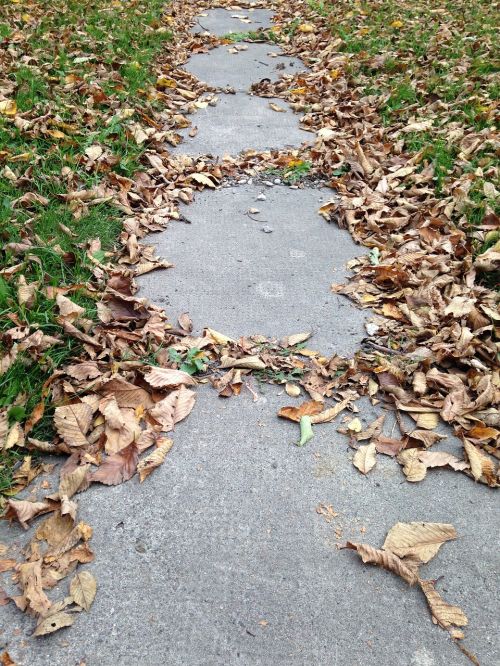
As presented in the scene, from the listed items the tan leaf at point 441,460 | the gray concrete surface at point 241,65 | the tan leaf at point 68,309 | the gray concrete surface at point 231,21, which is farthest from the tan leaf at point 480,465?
the gray concrete surface at point 231,21

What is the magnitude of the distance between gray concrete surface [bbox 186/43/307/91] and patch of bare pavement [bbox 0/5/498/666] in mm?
4036

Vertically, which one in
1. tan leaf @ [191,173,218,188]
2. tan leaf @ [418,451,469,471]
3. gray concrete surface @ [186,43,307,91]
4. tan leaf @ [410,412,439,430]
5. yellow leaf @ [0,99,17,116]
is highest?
yellow leaf @ [0,99,17,116]

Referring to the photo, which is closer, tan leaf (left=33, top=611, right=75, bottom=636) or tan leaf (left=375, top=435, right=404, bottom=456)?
tan leaf (left=33, top=611, right=75, bottom=636)

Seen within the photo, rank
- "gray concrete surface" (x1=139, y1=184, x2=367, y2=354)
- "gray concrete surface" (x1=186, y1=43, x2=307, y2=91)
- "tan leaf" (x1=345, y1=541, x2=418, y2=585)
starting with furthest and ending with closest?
"gray concrete surface" (x1=186, y1=43, x2=307, y2=91) < "gray concrete surface" (x1=139, y1=184, x2=367, y2=354) < "tan leaf" (x1=345, y1=541, x2=418, y2=585)

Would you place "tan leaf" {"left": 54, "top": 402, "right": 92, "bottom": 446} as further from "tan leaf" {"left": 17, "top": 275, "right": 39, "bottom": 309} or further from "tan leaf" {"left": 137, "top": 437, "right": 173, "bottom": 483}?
"tan leaf" {"left": 17, "top": 275, "right": 39, "bottom": 309}

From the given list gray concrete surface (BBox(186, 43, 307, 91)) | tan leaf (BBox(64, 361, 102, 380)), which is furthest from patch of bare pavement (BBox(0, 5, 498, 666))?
gray concrete surface (BBox(186, 43, 307, 91))

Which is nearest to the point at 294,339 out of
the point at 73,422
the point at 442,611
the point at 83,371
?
the point at 83,371

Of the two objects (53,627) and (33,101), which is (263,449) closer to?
(53,627)

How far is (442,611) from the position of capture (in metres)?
1.69

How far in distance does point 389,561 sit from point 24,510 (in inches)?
47.7

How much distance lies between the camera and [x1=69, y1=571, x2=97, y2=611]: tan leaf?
5.45 feet

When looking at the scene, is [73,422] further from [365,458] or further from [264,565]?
[365,458]

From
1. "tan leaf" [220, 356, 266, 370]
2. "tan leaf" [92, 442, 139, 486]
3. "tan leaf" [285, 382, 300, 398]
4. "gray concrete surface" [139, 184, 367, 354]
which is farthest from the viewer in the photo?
"gray concrete surface" [139, 184, 367, 354]

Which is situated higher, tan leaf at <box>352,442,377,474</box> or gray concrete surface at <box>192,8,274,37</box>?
gray concrete surface at <box>192,8,274,37</box>
